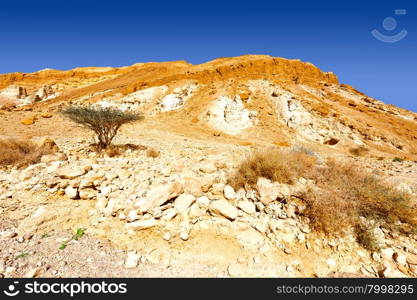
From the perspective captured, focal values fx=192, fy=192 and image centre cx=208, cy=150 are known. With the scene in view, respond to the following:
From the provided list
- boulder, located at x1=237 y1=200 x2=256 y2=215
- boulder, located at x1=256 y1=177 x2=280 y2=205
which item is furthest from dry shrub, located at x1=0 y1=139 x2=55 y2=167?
boulder, located at x1=256 y1=177 x2=280 y2=205

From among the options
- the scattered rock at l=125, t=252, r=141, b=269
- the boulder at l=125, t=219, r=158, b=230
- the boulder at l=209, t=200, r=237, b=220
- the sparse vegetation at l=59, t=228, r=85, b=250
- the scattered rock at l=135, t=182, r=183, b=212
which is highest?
the scattered rock at l=135, t=182, r=183, b=212

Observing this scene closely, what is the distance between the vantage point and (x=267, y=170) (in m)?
3.87

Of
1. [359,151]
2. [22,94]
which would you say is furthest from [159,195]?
[22,94]

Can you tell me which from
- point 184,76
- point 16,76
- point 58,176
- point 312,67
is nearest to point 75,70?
point 16,76

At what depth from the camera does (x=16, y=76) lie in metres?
35.8

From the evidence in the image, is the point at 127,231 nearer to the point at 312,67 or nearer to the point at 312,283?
the point at 312,283

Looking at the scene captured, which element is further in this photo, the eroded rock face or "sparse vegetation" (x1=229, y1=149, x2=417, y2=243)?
the eroded rock face

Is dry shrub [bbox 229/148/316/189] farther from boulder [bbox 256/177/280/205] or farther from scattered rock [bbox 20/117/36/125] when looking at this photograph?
scattered rock [bbox 20/117/36/125]

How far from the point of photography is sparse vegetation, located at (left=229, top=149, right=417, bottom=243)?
3150 mm

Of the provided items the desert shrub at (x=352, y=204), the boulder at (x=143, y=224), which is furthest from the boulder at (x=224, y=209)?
the desert shrub at (x=352, y=204)

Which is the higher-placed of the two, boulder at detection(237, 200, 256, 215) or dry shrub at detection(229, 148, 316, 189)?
dry shrub at detection(229, 148, 316, 189)

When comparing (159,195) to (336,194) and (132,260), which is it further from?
(336,194)

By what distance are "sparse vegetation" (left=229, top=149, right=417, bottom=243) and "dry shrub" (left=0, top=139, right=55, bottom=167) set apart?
4743 millimetres

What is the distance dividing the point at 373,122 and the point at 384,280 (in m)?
16.2
